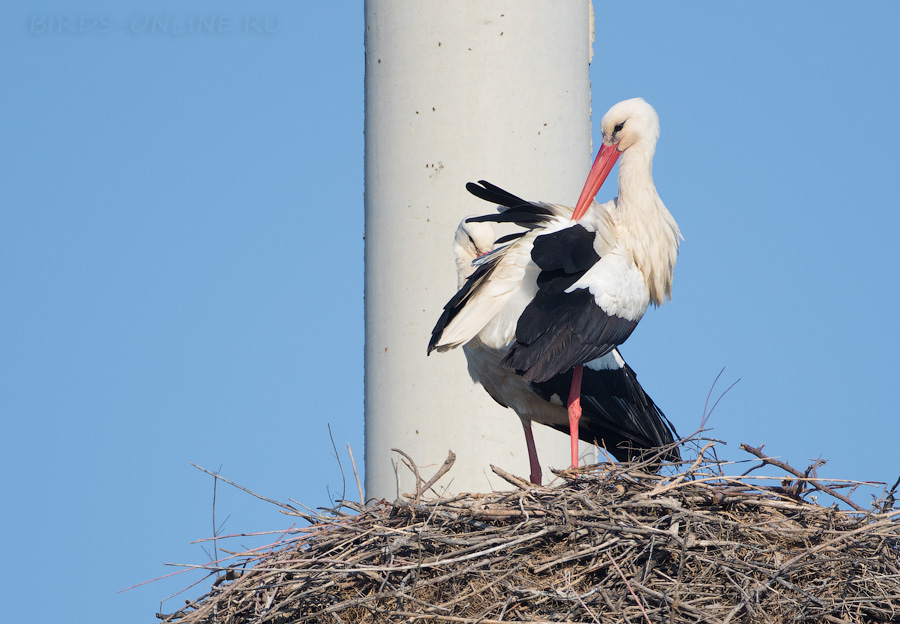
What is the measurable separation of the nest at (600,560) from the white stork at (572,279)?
0.67 meters

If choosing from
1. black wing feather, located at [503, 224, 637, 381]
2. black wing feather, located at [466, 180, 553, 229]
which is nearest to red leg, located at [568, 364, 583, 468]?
black wing feather, located at [503, 224, 637, 381]

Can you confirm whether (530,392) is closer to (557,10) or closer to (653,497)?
(653,497)

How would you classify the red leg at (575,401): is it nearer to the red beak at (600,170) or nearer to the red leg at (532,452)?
the red leg at (532,452)

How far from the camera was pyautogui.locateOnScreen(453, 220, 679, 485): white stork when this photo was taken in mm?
5207

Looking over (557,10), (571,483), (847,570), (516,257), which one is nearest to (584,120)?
→ (557,10)

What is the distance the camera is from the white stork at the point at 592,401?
521 cm

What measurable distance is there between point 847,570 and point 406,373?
2370mm

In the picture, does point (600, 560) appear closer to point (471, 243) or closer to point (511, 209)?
point (511, 209)

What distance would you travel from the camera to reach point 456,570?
12.9ft

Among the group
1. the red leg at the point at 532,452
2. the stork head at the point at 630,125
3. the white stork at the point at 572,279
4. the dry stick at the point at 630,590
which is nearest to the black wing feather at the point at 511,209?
the white stork at the point at 572,279

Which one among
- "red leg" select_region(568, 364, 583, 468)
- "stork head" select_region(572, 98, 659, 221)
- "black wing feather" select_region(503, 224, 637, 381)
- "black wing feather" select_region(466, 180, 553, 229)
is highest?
"stork head" select_region(572, 98, 659, 221)

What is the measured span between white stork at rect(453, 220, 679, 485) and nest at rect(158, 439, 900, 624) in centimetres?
96

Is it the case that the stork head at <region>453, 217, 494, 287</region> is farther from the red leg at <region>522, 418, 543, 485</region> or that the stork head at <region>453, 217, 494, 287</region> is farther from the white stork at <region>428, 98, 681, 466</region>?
the red leg at <region>522, 418, 543, 485</region>

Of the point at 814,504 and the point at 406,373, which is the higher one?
the point at 406,373
